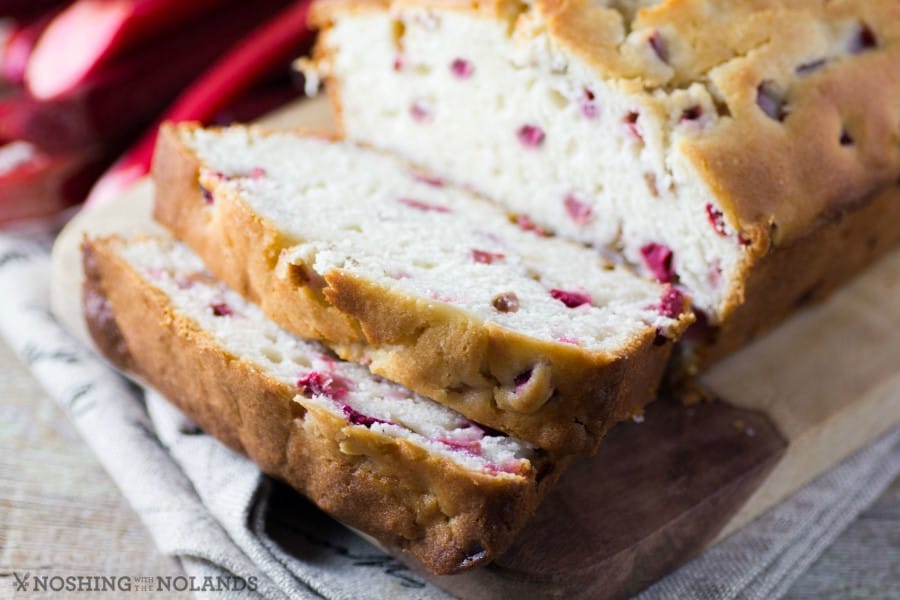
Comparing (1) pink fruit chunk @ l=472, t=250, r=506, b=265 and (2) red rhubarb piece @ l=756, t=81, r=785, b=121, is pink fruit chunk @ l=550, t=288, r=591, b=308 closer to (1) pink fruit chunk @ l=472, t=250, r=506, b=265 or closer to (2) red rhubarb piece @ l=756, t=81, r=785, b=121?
(1) pink fruit chunk @ l=472, t=250, r=506, b=265

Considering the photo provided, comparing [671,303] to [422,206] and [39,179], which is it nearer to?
[422,206]

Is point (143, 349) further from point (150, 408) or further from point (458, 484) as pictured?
point (458, 484)

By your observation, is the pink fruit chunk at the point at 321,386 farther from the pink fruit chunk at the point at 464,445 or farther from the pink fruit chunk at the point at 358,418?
the pink fruit chunk at the point at 464,445

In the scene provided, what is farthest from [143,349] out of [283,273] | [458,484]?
[458,484]

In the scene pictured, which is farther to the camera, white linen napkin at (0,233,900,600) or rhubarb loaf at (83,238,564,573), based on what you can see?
white linen napkin at (0,233,900,600)

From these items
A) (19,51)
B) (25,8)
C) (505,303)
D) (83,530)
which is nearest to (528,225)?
(505,303)

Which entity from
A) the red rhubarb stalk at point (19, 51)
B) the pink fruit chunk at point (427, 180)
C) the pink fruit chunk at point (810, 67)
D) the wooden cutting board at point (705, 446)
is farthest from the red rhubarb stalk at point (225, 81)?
the pink fruit chunk at point (810, 67)

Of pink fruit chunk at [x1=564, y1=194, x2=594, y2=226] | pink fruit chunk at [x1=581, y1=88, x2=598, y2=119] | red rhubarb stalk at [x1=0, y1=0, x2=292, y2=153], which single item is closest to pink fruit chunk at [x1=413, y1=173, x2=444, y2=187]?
pink fruit chunk at [x1=564, y1=194, x2=594, y2=226]
